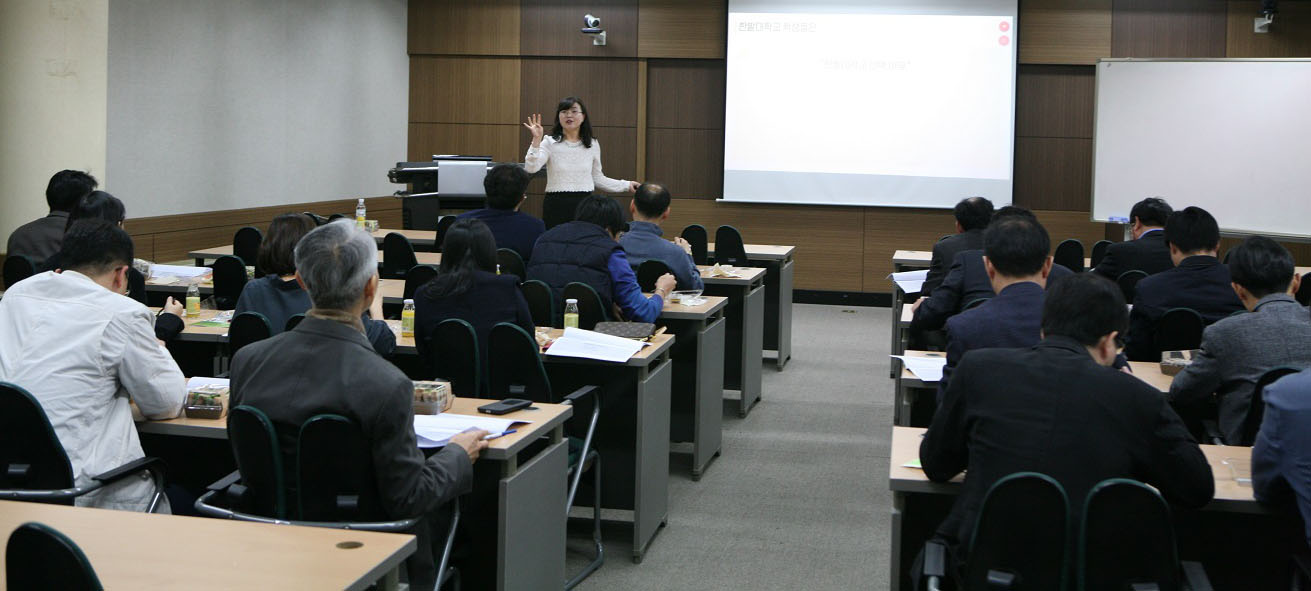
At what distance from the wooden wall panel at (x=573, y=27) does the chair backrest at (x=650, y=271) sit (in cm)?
589

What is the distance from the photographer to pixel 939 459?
263 centimetres

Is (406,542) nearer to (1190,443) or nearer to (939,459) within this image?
(939,459)

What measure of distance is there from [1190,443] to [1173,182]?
8.13 m

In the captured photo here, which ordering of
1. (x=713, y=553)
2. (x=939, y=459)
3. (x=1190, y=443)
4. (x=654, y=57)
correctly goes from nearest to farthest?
(x=1190, y=443)
(x=939, y=459)
(x=713, y=553)
(x=654, y=57)

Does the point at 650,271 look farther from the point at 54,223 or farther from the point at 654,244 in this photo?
the point at 54,223

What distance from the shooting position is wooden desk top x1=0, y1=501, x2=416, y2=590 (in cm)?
194

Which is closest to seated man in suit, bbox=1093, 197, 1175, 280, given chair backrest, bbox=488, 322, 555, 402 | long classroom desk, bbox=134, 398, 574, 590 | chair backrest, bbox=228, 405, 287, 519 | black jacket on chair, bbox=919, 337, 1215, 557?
chair backrest, bbox=488, 322, 555, 402

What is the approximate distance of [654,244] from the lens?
5859 millimetres

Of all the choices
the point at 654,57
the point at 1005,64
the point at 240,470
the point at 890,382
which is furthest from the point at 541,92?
the point at 240,470

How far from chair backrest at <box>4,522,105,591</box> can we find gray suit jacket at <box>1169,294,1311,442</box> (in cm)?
319

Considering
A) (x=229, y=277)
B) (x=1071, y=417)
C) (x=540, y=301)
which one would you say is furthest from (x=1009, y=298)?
(x=229, y=277)

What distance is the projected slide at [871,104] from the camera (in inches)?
417

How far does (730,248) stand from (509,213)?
2.14m

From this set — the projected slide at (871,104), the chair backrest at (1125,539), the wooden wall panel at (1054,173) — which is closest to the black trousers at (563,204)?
the projected slide at (871,104)
